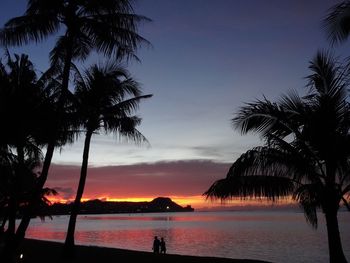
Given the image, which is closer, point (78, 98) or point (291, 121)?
point (291, 121)

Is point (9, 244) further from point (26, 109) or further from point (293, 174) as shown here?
point (293, 174)

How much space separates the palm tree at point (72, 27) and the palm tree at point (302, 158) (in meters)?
5.19

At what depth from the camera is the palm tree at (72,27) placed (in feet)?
49.0

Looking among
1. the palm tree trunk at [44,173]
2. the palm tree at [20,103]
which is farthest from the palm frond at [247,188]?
the palm tree at [20,103]

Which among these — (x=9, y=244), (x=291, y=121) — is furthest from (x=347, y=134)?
(x=9, y=244)

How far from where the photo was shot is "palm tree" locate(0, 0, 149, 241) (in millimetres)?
14945

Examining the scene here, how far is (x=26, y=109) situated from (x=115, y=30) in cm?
468

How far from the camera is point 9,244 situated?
47.0 feet

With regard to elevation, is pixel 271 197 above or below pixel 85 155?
below

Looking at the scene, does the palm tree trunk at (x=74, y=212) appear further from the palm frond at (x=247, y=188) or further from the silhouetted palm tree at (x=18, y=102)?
the palm frond at (x=247, y=188)

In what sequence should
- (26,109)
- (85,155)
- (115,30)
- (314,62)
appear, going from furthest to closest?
(85,155), (26,109), (115,30), (314,62)

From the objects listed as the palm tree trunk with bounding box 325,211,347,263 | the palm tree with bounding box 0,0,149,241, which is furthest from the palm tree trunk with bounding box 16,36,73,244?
the palm tree trunk with bounding box 325,211,347,263

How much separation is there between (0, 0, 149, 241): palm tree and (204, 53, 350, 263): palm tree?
519 centimetres

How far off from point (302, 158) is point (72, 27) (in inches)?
327
